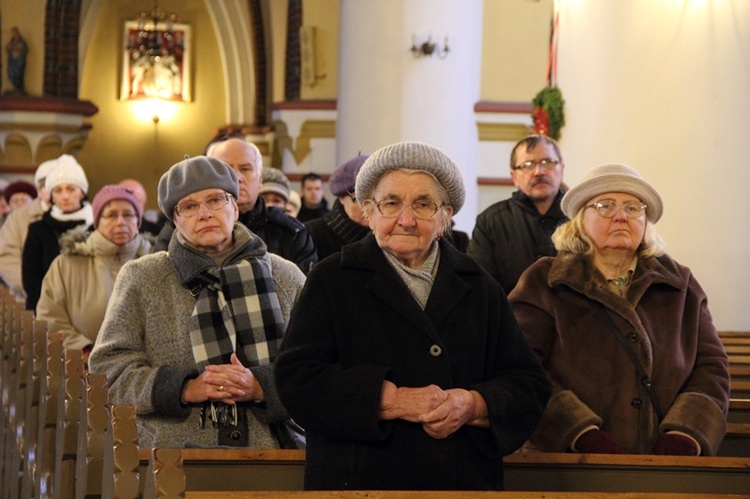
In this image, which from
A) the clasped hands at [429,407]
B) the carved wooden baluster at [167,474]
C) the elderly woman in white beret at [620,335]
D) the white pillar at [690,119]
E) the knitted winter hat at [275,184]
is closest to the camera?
the carved wooden baluster at [167,474]

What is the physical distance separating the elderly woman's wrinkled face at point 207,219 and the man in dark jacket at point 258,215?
84 cm

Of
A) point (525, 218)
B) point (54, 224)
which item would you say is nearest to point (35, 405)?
point (525, 218)

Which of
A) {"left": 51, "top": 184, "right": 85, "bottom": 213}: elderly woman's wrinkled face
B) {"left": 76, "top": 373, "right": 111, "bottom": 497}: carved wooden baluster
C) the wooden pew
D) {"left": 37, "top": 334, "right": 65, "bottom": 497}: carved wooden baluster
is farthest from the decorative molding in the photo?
{"left": 76, "top": 373, "right": 111, "bottom": 497}: carved wooden baluster

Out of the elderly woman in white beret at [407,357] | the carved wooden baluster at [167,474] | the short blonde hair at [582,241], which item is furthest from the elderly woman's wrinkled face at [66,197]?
the carved wooden baluster at [167,474]

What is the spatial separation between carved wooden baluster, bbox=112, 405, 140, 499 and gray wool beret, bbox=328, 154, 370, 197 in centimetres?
344

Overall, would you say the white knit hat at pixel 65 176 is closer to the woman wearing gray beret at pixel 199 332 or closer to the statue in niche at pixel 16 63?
the woman wearing gray beret at pixel 199 332

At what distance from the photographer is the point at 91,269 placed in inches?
230

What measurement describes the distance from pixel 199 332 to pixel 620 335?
1.26 metres

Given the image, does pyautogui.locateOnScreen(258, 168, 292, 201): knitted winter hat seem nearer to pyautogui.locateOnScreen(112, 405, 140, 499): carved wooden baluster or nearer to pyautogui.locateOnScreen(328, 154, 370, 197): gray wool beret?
pyautogui.locateOnScreen(328, 154, 370, 197): gray wool beret

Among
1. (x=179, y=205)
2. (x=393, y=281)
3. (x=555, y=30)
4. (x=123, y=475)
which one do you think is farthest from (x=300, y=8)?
(x=123, y=475)

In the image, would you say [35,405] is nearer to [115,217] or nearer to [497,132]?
[115,217]

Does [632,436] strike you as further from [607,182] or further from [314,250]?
[314,250]

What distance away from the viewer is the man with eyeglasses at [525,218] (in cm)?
547

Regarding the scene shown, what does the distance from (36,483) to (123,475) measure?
129 cm
